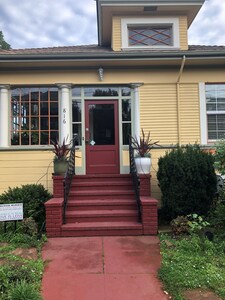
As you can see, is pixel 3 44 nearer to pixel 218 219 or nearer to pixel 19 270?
pixel 218 219

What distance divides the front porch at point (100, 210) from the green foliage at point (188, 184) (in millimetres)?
446

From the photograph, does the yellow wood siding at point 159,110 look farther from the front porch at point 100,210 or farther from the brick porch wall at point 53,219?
the brick porch wall at point 53,219

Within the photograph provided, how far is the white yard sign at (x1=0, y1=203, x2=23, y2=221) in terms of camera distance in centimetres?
536

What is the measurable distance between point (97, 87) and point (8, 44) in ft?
65.0

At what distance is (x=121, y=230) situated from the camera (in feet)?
18.9

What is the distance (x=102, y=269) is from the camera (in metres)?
4.22

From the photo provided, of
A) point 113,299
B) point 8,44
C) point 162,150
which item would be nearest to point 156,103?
point 162,150

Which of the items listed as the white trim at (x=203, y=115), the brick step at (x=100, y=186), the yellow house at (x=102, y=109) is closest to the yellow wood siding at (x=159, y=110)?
the yellow house at (x=102, y=109)

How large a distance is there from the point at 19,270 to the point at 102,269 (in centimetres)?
110

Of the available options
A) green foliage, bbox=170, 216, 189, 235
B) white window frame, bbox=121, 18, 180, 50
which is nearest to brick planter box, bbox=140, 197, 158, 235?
green foliage, bbox=170, 216, 189, 235

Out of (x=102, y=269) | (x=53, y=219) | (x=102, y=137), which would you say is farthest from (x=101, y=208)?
(x=102, y=137)

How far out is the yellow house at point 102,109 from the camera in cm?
793

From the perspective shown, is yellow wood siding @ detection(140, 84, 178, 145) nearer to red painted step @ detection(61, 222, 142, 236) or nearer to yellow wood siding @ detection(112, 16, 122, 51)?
yellow wood siding @ detection(112, 16, 122, 51)

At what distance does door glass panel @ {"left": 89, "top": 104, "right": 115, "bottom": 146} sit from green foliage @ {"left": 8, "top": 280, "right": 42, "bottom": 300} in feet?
17.2
